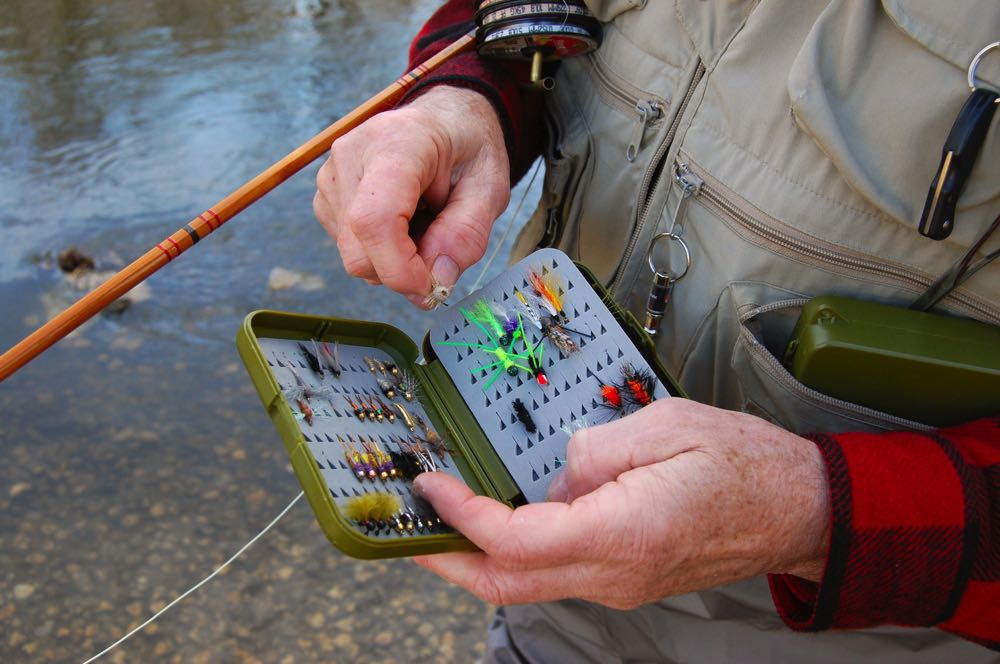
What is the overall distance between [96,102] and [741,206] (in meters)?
4.67

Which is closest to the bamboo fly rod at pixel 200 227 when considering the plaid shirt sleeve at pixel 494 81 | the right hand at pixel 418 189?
the plaid shirt sleeve at pixel 494 81

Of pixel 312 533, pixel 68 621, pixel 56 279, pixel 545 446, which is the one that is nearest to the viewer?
pixel 545 446

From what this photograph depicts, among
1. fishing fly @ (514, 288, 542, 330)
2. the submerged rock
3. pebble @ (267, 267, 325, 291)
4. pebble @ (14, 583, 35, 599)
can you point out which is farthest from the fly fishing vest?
the submerged rock

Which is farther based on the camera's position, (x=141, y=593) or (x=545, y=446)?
(x=141, y=593)

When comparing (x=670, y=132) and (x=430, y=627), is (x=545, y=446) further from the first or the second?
(x=430, y=627)

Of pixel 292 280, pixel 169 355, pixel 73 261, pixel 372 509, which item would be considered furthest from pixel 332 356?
pixel 73 261

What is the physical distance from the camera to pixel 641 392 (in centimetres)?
134

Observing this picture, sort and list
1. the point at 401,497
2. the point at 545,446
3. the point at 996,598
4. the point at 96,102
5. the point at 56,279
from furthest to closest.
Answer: the point at 96,102 < the point at 56,279 < the point at 545,446 < the point at 401,497 < the point at 996,598

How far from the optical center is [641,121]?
146 cm

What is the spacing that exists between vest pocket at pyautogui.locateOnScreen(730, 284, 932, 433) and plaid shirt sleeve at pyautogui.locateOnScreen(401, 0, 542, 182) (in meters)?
0.64

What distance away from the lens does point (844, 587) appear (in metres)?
1.10

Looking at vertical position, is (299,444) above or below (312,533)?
above

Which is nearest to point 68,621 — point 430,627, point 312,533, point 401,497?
point 312,533

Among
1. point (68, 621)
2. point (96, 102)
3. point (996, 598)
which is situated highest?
point (996, 598)
